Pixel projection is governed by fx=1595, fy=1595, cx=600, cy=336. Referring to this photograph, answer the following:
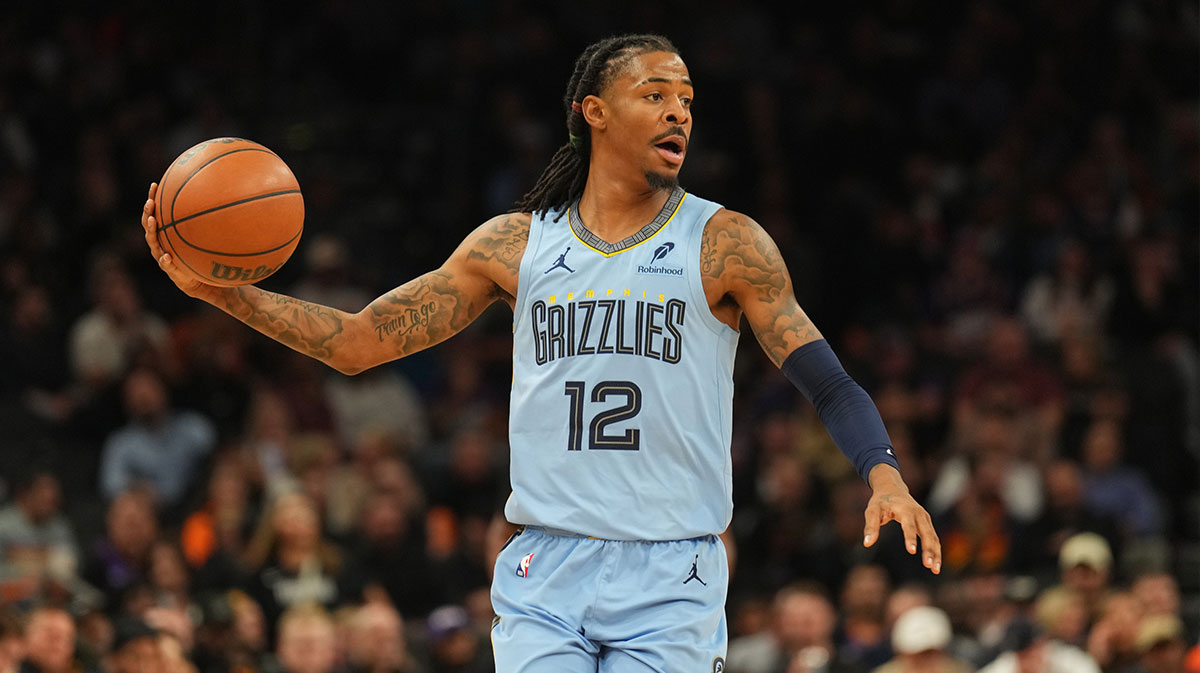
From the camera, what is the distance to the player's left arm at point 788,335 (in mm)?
4480

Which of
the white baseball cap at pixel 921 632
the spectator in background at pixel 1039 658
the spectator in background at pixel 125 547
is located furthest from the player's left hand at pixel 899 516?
the spectator in background at pixel 125 547

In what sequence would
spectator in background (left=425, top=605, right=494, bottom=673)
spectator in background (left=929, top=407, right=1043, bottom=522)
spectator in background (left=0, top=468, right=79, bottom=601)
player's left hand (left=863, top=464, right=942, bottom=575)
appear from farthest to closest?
1. spectator in background (left=929, top=407, right=1043, bottom=522)
2. spectator in background (left=0, top=468, right=79, bottom=601)
3. spectator in background (left=425, top=605, right=494, bottom=673)
4. player's left hand (left=863, top=464, right=942, bottom=575)

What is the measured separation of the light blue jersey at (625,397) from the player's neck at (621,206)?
0.23ft

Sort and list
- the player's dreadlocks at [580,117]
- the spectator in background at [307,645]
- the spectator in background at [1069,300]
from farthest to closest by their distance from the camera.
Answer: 1. the spectator in background at [1069,300]
2. the spectator in background at [307,645]
3. the player's dreadlocks at [580,117]

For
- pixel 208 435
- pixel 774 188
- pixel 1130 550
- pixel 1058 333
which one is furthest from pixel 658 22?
pixel 1130 550

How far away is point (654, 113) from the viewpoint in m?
4.80

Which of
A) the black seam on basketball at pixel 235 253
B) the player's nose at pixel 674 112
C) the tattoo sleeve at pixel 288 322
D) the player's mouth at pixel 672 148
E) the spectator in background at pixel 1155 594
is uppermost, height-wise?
the player's nose at pixel 674 112

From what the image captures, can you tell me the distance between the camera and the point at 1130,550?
426 inches

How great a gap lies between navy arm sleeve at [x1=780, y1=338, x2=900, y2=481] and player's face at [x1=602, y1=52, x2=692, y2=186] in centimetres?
71

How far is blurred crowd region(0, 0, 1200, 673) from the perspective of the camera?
1007cm

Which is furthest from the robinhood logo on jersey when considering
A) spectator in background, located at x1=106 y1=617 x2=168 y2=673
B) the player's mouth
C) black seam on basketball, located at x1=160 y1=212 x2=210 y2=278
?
spectator in background, located at x1=106 y1=617 x2=168 y2=673

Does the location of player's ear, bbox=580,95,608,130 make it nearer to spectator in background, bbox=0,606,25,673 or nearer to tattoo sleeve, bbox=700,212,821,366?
tattoo sleeve, bbox=700,212,821,366

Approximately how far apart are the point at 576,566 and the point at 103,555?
668 centimetres

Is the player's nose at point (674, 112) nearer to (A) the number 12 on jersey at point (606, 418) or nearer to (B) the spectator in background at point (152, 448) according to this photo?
(A) the number 12 on jersey at point (606, 418)
